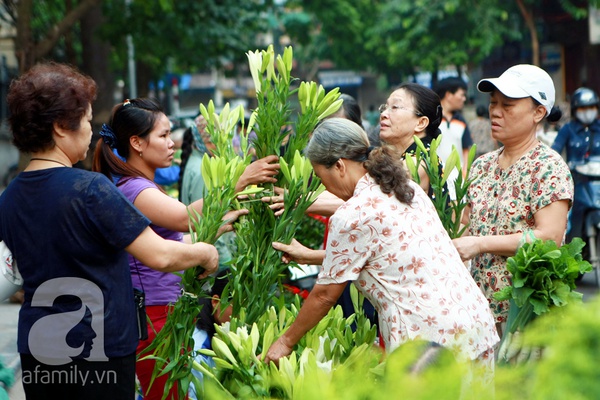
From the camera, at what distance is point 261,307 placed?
3.38m

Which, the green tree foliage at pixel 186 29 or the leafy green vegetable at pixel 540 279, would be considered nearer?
the leafy green vegetable at pixel 540 279

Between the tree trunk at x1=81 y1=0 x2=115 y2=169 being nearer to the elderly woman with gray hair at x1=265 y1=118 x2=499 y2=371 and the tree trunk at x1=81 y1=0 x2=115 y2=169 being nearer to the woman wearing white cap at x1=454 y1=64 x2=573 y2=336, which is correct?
the woman wearing white cap at x1=454 y1=64 x2=573 y2=336

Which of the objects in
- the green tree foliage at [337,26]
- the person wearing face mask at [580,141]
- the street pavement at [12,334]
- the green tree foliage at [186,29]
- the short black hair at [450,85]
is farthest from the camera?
the green tree foliage at [337,26]

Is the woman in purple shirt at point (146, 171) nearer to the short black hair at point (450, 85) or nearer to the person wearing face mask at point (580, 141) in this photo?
the short black hair at point (450, 85)

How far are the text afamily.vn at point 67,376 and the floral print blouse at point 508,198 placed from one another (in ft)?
5.33

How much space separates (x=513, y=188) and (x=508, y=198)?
45 mm

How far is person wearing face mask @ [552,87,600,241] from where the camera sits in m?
8.62

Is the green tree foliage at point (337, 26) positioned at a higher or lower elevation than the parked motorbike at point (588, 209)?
higher

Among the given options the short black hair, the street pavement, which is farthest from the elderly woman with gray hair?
the short black hair

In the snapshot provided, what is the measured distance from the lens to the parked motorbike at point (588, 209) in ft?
27.8

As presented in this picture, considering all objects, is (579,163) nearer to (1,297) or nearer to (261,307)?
(261,307)

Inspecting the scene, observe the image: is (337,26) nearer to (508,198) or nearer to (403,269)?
(508,198)

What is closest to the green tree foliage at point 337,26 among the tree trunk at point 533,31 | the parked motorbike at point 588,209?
the tree trunk at point 533,31

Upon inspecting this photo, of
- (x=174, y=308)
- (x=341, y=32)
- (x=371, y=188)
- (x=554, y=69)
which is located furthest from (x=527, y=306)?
(x=341, y=32)
